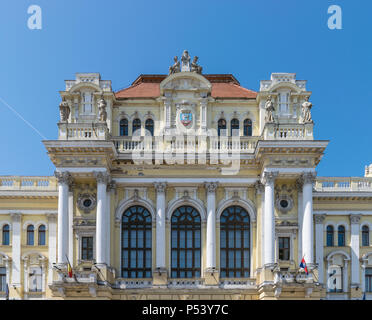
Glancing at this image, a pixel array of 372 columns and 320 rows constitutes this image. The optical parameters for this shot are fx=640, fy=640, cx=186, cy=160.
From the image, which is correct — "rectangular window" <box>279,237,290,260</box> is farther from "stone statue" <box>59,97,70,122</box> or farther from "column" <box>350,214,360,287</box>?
"stone statue" <box>59,97,70,122</box>

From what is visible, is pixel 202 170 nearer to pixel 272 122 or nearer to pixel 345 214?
pixel 272 122

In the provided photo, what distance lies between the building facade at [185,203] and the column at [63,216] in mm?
70

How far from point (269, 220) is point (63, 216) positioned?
40.7 ft

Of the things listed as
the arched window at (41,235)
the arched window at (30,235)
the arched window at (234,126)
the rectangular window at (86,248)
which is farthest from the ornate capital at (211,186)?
the arched window at (30,235)

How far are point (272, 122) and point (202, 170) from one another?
5337 mm

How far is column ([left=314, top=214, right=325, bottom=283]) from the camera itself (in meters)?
42.5

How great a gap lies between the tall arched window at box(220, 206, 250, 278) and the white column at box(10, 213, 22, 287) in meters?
13.5

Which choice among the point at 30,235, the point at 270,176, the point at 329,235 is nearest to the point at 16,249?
the point at 30,235

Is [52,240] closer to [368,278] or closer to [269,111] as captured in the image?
[269,111]

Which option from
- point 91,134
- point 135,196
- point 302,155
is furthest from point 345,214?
point 91,134

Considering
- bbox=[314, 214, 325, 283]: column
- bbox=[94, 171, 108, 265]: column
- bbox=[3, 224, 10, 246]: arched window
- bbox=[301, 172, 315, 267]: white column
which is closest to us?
bbox=[94, 171, 108, 265]: column

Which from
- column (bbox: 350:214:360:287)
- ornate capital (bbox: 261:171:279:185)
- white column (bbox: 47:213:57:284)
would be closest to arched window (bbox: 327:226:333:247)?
column (bbox: 350:214:360:287)

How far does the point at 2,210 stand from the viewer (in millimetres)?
43031
